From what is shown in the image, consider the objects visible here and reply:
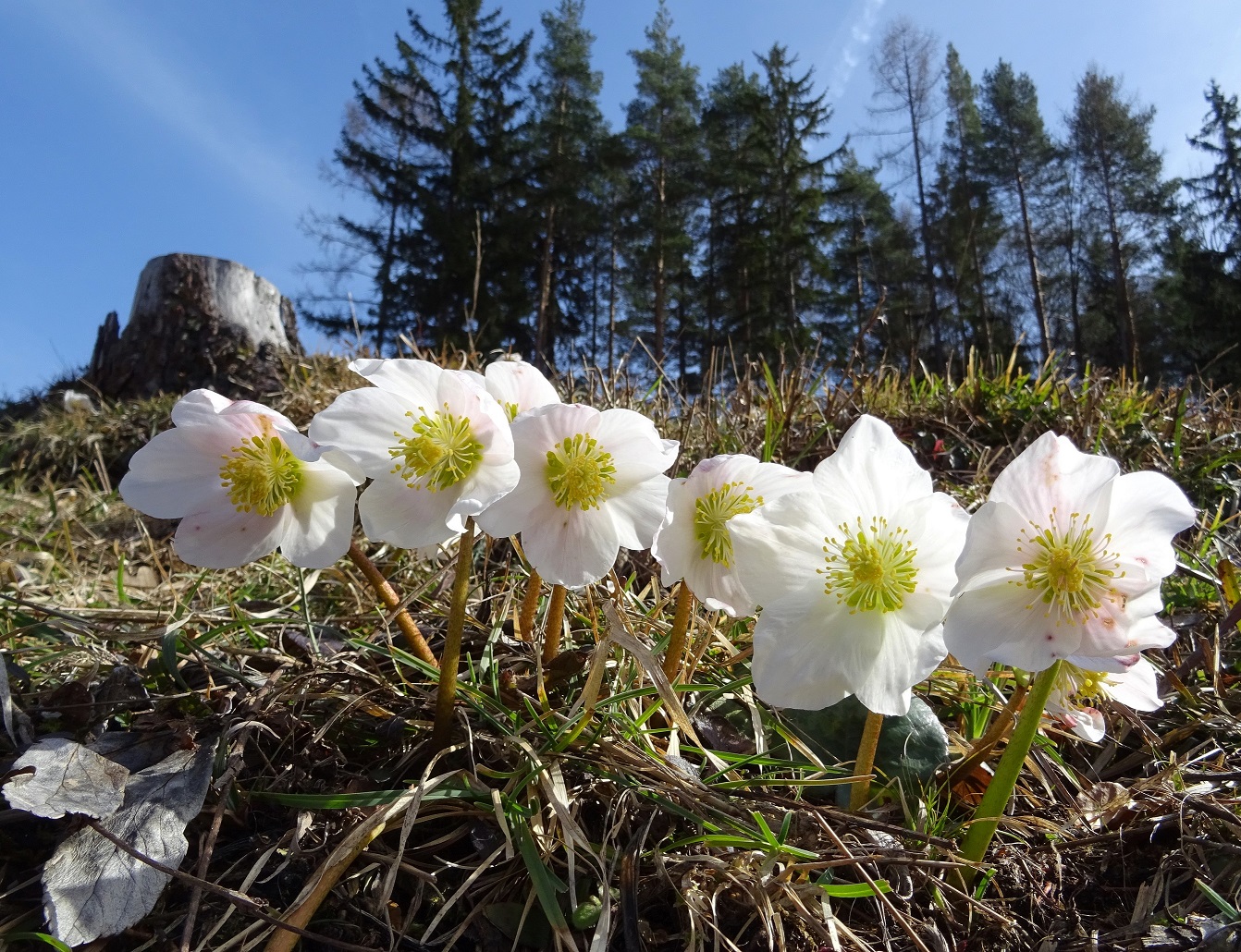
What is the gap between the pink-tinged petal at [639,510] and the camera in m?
1.00

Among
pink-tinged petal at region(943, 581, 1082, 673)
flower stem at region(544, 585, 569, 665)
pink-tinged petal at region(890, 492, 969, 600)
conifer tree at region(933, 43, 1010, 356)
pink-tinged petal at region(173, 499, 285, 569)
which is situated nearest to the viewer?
pink-tinged petal at region(943, 581, 1082, 673)

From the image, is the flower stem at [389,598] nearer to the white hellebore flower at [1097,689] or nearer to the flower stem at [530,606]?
the flower stem at [530,606]

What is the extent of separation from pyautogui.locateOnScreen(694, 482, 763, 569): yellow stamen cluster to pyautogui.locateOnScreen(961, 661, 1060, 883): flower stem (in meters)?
0.41

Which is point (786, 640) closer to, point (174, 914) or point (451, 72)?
point (174, 914)

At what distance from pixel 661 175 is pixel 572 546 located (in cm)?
2242

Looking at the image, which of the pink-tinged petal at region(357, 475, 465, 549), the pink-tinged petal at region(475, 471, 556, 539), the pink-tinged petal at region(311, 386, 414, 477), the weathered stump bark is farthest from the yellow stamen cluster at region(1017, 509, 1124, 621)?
the weathered stump bark

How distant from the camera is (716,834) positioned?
0.96 metres

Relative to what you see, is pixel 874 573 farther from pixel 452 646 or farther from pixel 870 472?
pixel 452 646

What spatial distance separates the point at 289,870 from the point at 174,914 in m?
0.14

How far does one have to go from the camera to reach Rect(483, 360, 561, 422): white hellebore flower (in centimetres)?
111

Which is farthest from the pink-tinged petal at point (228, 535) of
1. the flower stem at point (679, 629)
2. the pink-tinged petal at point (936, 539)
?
the pink-tinged petal at point (936, 539)

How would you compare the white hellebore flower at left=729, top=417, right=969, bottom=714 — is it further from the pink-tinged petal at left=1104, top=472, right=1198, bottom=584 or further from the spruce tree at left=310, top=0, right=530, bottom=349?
the spruce tree at left=310, top=0, right=530, bottom=349

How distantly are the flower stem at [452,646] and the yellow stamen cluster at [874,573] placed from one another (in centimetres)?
47

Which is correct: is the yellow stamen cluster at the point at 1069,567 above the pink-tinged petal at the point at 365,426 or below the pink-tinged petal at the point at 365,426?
below
